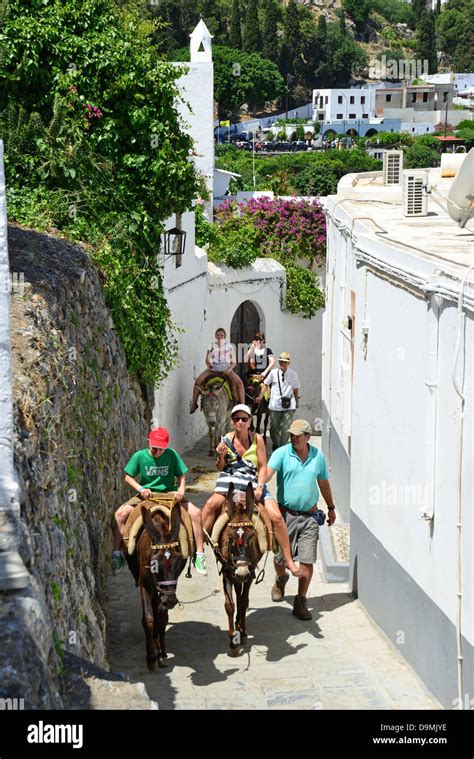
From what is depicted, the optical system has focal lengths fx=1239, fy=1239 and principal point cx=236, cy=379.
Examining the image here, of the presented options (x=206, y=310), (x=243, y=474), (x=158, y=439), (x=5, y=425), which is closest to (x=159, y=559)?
(x=158, y=439)

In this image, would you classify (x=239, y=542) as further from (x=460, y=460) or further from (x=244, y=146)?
(x=244, y=146)

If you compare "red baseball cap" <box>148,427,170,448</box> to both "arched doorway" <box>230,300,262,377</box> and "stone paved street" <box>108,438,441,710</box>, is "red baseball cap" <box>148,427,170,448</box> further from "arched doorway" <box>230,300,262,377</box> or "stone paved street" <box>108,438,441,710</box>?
"arched doorway" <box>230,300,262,377</box>

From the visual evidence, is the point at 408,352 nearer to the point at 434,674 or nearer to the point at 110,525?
the point at 434,674

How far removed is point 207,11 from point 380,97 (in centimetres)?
2317

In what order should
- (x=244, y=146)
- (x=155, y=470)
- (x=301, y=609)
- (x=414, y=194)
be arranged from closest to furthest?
(x=155, y=470), (x=301, y=609), (x=414, y=194), (x=244, y=146)

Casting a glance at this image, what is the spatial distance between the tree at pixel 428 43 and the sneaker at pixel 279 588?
164393 millimetres

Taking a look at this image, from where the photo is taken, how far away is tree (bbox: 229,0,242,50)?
147375 mm

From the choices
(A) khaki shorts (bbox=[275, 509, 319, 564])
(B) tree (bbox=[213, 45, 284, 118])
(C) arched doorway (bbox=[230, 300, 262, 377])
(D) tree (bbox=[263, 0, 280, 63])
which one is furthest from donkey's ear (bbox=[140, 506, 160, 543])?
(D) tree (bbox=[263, 0, 280, 63])

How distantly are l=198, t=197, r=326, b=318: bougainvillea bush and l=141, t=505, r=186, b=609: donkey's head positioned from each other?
1485cm

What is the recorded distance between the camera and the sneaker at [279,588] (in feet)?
38.4

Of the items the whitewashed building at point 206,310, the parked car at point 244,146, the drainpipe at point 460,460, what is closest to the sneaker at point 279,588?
the drainpipe at point 460,460

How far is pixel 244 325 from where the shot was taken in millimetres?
23812

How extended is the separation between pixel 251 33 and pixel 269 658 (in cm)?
14617
